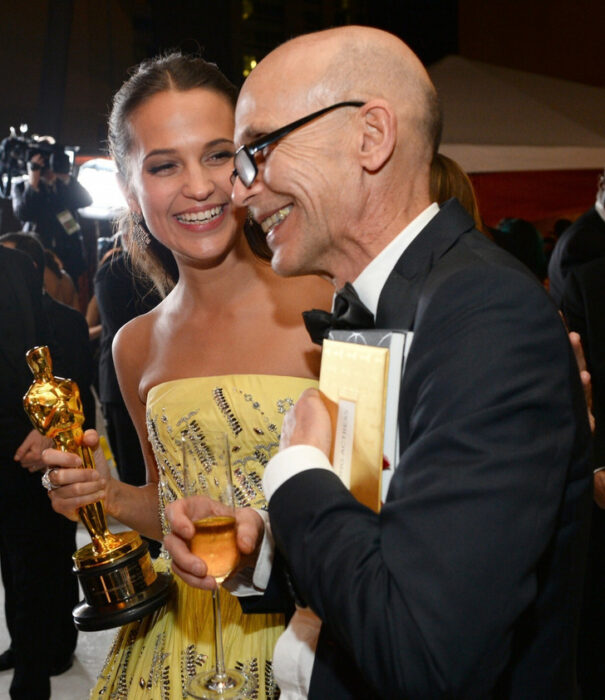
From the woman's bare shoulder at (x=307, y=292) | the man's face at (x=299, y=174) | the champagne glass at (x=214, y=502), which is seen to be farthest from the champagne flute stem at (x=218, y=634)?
the woman's bare shoulder at (x=307, y=292)

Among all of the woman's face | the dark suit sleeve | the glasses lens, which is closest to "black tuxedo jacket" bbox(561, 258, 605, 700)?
the woman's face

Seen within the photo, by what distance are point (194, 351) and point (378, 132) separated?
→ 3.56 feet

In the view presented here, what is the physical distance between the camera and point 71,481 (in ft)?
5.82

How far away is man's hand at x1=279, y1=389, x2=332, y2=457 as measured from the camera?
1137mm

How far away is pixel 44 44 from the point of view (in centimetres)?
698

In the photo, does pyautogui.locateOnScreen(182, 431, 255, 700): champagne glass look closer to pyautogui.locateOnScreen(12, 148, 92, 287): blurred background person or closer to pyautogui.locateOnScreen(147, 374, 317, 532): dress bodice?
pyautogui.locateOnScreen(147, 374, 317, 532): dress bodice

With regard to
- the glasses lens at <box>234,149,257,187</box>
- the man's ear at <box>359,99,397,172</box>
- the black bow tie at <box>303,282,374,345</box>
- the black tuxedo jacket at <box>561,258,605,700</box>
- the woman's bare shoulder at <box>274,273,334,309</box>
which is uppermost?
the man's ear at <box>359,99,397,172</box>

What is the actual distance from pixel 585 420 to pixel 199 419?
3.65 feet

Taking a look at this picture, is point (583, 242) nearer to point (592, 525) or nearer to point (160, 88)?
point (592, 525)

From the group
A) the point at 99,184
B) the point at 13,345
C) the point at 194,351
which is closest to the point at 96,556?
the point at 194,351

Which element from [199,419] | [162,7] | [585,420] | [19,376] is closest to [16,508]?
[19,376]

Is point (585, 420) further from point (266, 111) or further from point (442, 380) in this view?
point (266, 111)

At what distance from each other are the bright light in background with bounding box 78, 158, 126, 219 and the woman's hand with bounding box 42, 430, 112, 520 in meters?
5.37

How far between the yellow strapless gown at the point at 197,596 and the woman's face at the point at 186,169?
355 millimetres
